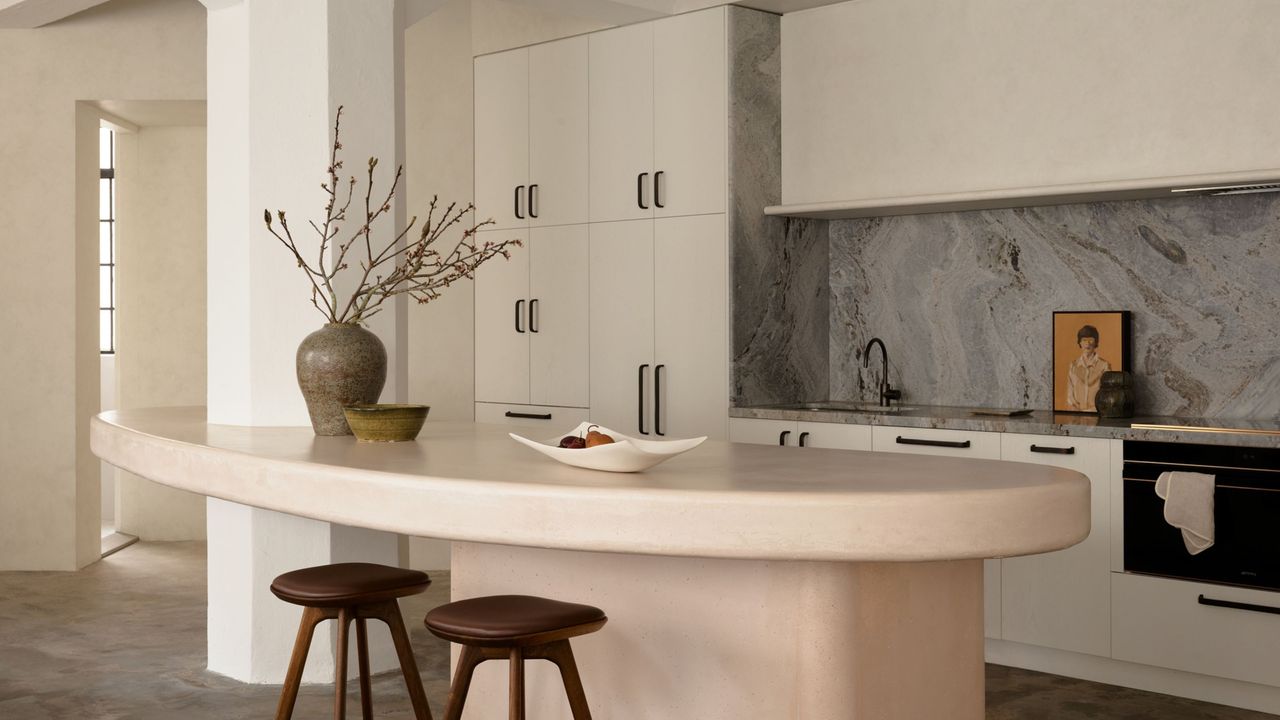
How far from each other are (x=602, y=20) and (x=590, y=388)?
167 centimetres

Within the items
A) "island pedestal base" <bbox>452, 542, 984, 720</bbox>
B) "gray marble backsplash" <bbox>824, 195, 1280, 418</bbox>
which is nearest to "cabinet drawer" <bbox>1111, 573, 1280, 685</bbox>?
"gray marble backsplash" <bbox>824, 195, 1280, 418</bbox>

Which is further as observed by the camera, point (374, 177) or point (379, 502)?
point (374, 177)

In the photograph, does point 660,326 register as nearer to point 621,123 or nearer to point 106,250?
point 621,123

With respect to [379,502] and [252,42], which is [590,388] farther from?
[379,502]

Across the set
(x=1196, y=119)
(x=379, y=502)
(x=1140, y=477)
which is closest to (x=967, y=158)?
(x=1196, y=119)

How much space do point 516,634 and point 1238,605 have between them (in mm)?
2706

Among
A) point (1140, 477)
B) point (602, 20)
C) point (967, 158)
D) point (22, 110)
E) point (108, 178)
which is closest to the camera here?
point (1140, 477)

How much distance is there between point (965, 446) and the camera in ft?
15.1

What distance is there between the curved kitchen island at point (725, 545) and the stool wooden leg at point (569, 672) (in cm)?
19

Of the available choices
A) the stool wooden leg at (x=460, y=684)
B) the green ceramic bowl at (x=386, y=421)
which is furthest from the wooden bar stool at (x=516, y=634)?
the green ceramic bowl at (x=386, y=421)

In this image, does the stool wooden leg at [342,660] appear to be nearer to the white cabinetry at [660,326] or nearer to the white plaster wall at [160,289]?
the white cabinetry at [660,326]

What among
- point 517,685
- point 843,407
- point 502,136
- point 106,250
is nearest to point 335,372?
point 517,685

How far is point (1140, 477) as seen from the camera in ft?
→ 13.7

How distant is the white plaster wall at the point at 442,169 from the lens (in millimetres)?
6473
